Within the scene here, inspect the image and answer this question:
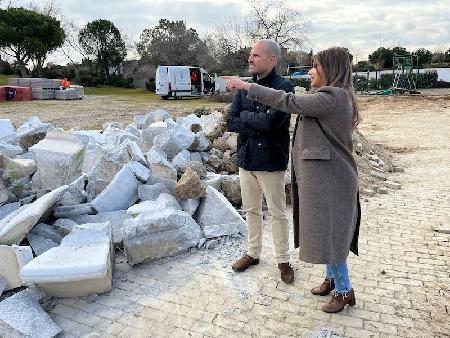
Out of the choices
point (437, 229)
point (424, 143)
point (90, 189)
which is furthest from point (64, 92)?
point (437, 229)

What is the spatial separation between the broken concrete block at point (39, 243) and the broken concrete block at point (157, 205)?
30.8 inches

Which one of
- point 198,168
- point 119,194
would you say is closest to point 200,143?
point 198,168

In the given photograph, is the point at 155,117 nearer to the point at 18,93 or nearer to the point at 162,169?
the point at 162,169

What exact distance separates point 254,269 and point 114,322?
4.18 feet

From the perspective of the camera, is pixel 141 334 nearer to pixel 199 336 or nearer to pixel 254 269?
pixel 199 336

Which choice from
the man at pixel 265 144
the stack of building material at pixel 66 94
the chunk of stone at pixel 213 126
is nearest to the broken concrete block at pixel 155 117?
the chunk of stone at pixel 213 126

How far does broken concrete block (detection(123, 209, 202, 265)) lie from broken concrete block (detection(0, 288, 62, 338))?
0.95 metres

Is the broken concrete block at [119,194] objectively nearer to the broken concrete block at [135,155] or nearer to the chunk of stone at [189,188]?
the broken concrete block at [135,155]

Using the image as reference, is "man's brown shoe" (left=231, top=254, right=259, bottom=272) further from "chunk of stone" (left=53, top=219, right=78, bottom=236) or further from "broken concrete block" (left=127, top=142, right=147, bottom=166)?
"broken concrete block" (left=127, top=142, right=147, bottom=166)

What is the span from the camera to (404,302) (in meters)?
3.40

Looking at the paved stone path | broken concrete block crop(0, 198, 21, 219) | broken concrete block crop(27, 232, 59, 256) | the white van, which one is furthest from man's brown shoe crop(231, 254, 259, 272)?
the white van

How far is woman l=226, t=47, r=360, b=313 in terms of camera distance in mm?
2816

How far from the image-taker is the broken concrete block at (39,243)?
158 inches

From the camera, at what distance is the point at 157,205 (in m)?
4.49
